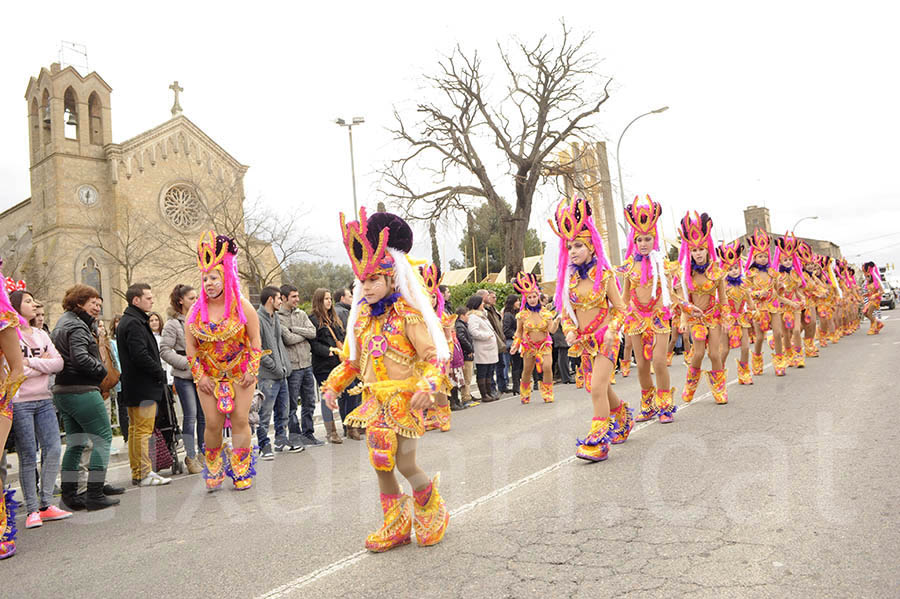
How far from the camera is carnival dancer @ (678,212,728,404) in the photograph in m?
9.55

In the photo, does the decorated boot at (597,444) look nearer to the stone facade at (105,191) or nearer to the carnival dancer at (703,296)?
the carnival dancer at (703,296)

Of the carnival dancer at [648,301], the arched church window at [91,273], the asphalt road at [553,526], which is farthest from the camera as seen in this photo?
the arched church window at [91,273]

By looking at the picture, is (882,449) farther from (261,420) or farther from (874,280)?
(874,280)

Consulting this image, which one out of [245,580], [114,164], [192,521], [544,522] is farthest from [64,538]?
[114,164]

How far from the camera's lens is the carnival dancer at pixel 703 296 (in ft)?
31.3

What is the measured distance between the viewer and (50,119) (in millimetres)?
42969

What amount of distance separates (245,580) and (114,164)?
1674 inches

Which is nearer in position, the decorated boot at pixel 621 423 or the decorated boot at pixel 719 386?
the decorated boot at pixel 621 423

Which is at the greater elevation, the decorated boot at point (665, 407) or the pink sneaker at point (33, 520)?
the decorated boot at point (665, 407)

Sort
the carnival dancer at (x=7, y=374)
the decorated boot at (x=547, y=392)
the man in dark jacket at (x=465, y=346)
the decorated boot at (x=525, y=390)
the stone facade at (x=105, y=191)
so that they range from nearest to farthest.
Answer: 1. the carnival dancer at (x=7, y=374)
2. the decorated boot at (x=547, y=392)
3. the decorated boot at (x=525, y=390)
4. the man in dark jacket at (x=465, y=346)
5. the stone facade at (x=105, y=191)

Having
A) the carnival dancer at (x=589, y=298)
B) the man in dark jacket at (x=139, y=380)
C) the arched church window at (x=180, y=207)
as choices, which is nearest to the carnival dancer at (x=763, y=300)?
the carnival dancer at (x=589, y=298)

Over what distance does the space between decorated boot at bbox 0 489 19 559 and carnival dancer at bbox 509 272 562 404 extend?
27.6ft

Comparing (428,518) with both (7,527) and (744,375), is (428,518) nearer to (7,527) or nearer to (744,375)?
(7,527)

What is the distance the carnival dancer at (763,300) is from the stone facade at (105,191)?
2803 cm
